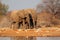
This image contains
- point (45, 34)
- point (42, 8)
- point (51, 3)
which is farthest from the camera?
point (51, 3)

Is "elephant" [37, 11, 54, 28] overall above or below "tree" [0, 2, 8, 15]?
below

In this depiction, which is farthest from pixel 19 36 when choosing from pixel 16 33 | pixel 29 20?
pixel 29 20

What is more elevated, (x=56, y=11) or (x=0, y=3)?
(x=0, y=3)

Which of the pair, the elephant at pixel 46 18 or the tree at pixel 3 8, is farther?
the tree at pixel 3 8

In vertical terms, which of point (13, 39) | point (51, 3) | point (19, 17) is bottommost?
point (13, 39)

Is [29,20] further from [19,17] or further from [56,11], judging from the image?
[56,11]

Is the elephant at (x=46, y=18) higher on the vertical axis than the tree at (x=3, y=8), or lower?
lower

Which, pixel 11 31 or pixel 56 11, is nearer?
pixel 11 31

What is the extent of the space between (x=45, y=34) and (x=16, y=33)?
0.12m

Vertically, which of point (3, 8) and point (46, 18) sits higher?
point (3, 8)

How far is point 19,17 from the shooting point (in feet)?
3.12

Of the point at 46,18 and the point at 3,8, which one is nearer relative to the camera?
the point at 46,18

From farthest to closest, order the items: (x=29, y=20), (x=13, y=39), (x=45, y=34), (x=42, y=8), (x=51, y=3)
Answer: (x=51, y=3) → (x=42, y=8) → (x=29, y=20) → (x=13, y=39) → (x=45, y=34)

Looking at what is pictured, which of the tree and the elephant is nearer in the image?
the elephant
